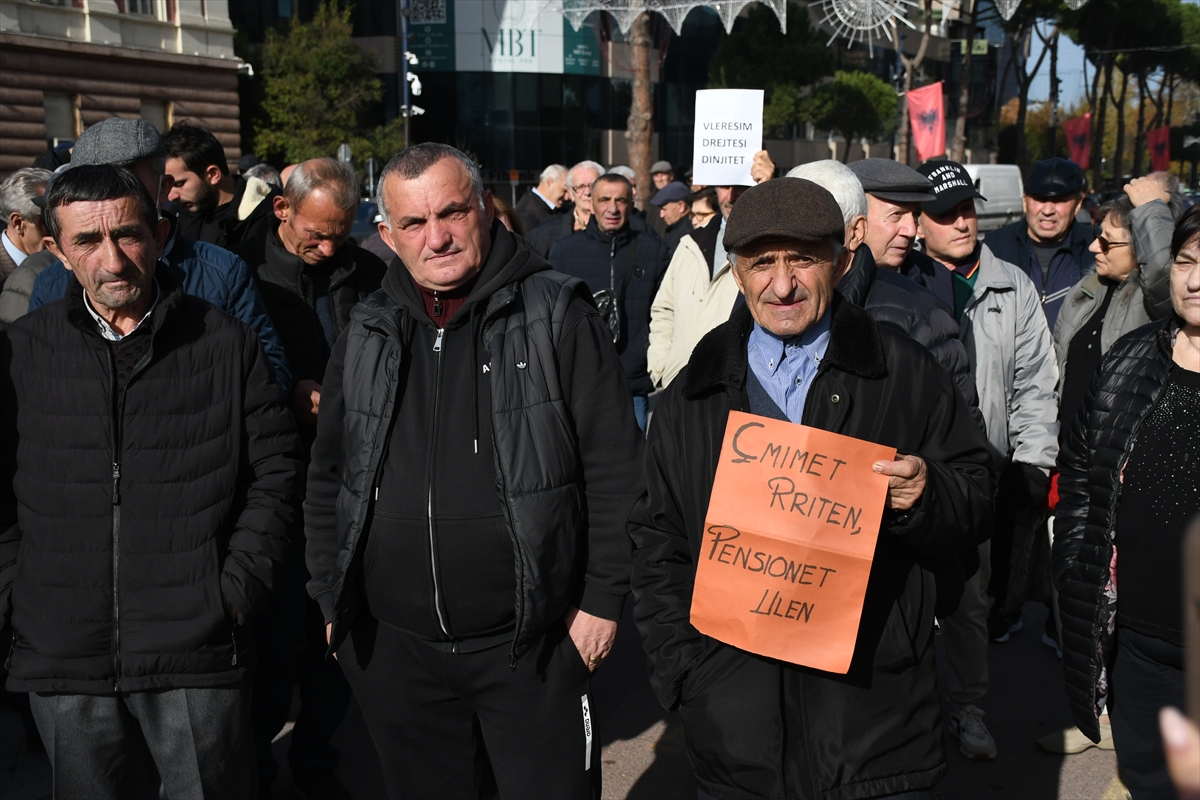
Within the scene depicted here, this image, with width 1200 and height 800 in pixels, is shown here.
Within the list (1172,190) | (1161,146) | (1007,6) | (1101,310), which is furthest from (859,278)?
(1161,146)

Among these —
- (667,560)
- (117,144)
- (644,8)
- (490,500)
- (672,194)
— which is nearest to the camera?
(667,560)

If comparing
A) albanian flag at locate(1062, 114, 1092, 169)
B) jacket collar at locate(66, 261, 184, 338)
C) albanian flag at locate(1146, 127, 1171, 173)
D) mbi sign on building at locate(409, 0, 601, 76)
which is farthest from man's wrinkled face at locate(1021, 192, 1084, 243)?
mbi sign on building at locate(409, 0, 601, 76)

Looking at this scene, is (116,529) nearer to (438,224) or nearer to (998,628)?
(438,224)

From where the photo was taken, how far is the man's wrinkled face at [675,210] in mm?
10938

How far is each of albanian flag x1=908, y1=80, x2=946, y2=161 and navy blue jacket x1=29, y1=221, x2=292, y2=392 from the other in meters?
17.3

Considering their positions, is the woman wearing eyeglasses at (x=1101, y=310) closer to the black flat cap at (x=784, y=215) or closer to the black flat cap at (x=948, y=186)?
the black flat cap at (x=948, y=186)

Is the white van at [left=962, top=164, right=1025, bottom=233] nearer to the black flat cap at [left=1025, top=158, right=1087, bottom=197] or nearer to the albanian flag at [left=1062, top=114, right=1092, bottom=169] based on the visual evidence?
the albanian flag at [left=1062, top=114, right=1092, bottom=169]

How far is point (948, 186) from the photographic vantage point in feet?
14.4

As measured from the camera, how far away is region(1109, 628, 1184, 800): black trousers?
2879 millimetres

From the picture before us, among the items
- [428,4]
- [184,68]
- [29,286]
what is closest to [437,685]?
[29,286]

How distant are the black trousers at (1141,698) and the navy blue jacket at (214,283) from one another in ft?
8.36

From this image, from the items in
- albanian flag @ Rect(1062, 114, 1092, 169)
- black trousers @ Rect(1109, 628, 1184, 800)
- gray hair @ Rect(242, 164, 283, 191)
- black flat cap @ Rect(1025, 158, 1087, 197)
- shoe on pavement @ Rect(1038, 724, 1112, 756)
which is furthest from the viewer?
albanian flag @ Rect(1062, 114, 1092, 169)

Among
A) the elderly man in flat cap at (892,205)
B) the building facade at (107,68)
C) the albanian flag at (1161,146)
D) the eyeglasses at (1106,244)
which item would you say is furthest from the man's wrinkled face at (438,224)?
the albanian flag at (1161,146)

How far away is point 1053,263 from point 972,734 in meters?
3.09
